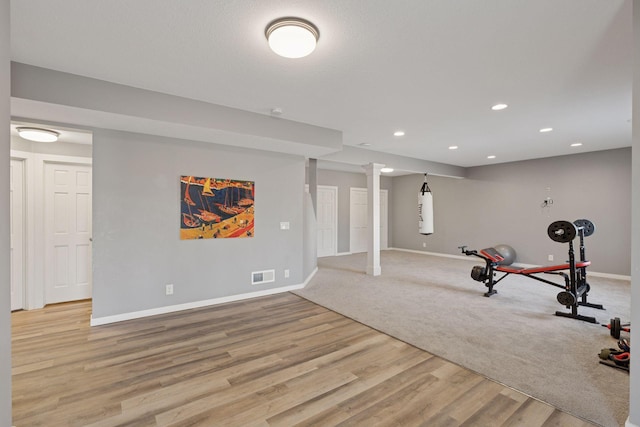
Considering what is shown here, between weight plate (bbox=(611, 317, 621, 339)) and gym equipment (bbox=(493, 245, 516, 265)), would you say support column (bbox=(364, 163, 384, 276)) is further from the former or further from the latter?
weight plate (bbox=(611, 317, 621, 339))

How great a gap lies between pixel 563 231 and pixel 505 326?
147cm

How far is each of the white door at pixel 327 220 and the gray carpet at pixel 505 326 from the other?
2157 millimetres

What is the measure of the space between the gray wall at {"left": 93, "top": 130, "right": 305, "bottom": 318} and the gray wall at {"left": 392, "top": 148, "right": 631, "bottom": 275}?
18.3 feet

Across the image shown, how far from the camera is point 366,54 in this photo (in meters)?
2.27

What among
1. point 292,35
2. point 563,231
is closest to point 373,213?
point 563,231

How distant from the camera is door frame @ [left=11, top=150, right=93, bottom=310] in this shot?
3809 mm

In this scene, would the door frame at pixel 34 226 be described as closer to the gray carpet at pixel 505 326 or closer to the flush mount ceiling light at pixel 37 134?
the flush mount ceiling light at pixel 37 134

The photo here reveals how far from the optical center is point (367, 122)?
3.97 m

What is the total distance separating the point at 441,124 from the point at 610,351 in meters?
2.98

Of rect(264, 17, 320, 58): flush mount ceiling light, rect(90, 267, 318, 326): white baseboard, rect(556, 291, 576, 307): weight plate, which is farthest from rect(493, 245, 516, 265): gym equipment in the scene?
rect(264, 17, 320, 58): flush mount ceiling light

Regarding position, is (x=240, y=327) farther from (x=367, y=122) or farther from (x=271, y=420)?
(x=367, y=122)

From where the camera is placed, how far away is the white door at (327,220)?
27.0 feet

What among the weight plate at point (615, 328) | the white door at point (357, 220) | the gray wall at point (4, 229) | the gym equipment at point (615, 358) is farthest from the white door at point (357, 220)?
the gray wall at point (4, 229)

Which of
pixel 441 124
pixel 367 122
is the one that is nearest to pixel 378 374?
pixel 367 122
